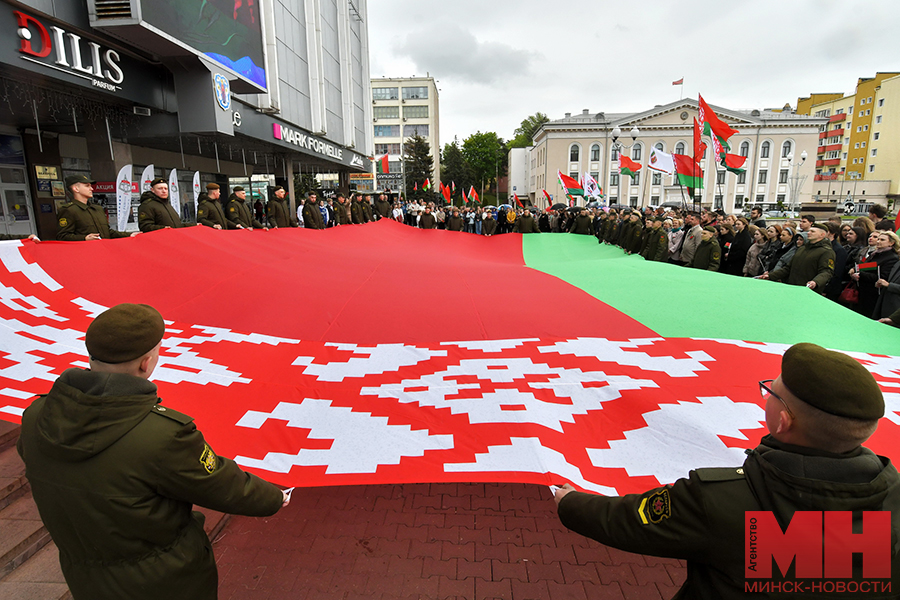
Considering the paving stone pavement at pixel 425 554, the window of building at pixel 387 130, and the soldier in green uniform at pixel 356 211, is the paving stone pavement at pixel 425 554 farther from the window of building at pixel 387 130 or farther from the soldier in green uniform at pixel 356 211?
the window of building at pixel 387 130

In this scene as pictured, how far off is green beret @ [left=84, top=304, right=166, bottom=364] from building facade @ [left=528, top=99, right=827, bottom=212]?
65636 mm

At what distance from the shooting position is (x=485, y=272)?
24.0ft

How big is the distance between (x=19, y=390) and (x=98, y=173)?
39.7 feet

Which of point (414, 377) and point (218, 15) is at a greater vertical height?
point (218, 15)

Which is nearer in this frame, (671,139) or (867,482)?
(867,482)

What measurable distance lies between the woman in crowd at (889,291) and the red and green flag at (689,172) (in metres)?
6.23

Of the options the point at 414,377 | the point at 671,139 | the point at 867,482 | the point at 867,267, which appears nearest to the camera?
the point at 867,482

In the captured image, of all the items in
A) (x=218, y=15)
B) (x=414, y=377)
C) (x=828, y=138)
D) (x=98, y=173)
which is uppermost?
(x=828, y=138)

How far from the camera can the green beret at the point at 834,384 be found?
125cm

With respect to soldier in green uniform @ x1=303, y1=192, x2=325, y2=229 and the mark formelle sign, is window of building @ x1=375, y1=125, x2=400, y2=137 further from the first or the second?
the mark formelle sign

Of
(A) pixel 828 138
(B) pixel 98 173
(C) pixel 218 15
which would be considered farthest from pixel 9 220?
(A) pixel 828 138

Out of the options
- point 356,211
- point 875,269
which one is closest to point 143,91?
point 356,211

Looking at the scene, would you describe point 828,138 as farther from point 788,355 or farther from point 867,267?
point 788,355

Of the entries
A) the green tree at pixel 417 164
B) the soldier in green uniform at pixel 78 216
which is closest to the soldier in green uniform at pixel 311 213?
the soldier in green uniform at pixel 78 216
